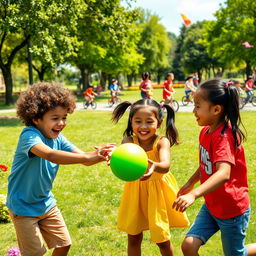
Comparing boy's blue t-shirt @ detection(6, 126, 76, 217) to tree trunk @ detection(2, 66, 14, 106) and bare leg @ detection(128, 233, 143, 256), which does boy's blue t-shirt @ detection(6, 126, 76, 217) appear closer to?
bare leg @ detection(128, 233, 143, 256)

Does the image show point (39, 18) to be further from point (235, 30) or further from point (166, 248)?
point (235, 30)

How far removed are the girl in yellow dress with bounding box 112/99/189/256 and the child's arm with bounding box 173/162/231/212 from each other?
72cm

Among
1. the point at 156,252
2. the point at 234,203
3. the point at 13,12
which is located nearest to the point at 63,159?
the point at 234,203

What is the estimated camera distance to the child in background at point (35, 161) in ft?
9.64

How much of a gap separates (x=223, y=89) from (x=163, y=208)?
127 centimetres

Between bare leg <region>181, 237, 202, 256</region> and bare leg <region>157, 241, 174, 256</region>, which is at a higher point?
bare leg <region>181, 237, 202, 256</region>

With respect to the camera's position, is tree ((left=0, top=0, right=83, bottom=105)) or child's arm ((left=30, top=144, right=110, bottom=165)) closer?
child's arm ((left=30, top=144, right=110, bottom=165))

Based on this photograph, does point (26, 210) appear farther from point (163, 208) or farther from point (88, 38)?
point (88, 38)

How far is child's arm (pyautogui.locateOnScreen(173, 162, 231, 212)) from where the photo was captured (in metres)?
2.26

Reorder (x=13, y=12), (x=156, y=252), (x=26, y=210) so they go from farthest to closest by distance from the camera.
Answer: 1. (x=13, y=12)
2. (x=156, y=252)
3. (x=26, y=210)

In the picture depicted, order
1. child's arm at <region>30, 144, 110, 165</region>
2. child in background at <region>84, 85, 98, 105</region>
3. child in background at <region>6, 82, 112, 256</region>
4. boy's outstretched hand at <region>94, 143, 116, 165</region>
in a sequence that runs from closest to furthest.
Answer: child's arm at <region>30, 144, 110, 165</region> < child in background at <region>6, 82, 112, 256</region> < boy's outstretched hand at <region>94, 143, 116, 165</region> < child in background at <region>84, 85, 98, 105</region>

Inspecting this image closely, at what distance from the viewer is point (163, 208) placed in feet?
10.5

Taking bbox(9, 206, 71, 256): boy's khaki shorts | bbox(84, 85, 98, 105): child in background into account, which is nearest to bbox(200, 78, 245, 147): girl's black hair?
bbox(9, 206, 71, 256): boy's khaki shorts

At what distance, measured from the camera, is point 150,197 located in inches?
127
